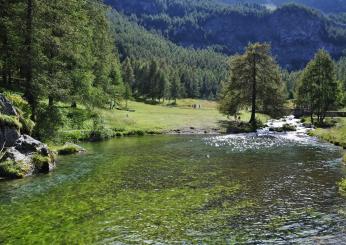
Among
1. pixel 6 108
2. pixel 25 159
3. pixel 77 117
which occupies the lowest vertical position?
pixel 25 159

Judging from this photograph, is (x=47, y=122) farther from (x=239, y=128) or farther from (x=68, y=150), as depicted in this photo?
(x=239, y=128)

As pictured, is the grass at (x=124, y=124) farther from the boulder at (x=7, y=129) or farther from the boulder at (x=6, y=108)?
the boulder at (x=7, y=129)

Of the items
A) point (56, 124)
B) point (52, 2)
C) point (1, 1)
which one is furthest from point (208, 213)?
point (1, 1)

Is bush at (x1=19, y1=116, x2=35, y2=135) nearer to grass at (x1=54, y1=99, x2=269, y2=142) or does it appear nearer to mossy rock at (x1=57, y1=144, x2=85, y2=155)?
mossy rock at (x1=57, y1=144, x2=85, y2=155)

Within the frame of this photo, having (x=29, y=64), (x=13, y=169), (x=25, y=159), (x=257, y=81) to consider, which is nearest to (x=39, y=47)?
(x=29, y=64)

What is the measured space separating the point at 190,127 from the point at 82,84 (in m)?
28.3

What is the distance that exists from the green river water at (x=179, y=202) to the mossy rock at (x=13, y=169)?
3.57 ft

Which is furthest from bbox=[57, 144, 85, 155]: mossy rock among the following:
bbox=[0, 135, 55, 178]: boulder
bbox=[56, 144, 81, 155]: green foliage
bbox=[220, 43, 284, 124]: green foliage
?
bbox=[220, 43, 284, 124]: green foliage

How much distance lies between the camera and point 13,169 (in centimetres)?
3262

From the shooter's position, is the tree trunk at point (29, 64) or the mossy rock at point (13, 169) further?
the tree trunk at point (29, 64)

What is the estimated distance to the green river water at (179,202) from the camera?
19.7m

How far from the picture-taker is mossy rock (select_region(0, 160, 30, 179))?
32281 mm

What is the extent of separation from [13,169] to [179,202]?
14.9m

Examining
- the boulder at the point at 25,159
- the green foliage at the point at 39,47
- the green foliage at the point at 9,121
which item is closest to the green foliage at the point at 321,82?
the green foliage at the point at 39,47
